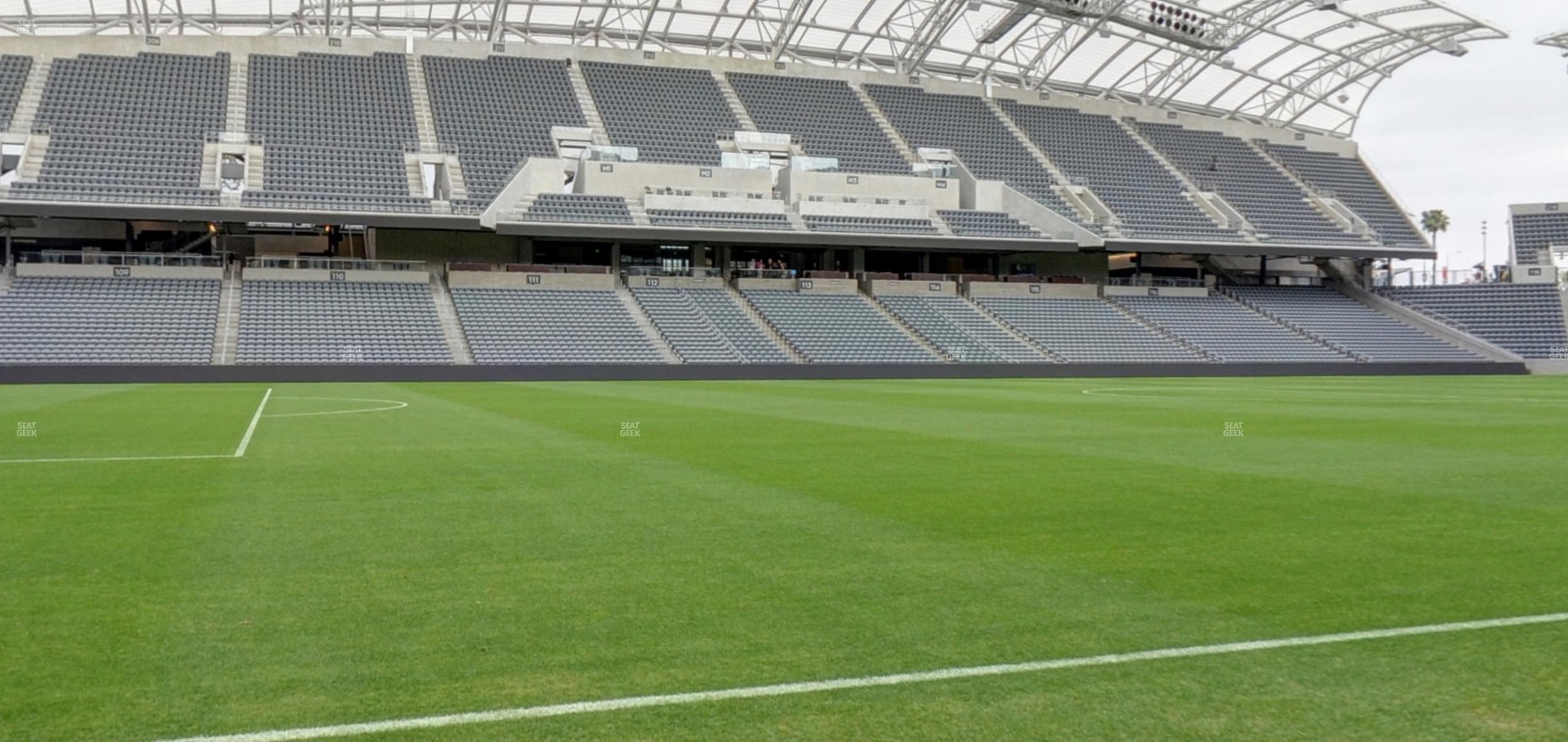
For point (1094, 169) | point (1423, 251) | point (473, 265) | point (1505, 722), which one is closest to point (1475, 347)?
point (1423, 251)

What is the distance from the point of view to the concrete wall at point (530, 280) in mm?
49594

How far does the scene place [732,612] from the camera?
19.1 feet

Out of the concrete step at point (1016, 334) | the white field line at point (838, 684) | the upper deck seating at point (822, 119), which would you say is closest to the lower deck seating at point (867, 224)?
the upper deck seating at point (822, 119)

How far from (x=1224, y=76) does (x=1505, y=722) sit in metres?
67.5

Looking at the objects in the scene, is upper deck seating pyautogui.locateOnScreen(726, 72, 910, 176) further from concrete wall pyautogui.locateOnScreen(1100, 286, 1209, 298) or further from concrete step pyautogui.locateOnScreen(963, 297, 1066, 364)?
concrete wall pyautogui.locateOnScreen(1100, 286, 1209, 298)

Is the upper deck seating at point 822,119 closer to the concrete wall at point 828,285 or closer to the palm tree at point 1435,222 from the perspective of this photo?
the concrete wall at point 828,285

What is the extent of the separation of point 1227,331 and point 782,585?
169 ft

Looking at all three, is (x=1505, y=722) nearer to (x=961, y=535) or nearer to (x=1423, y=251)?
(x=961, y=535)

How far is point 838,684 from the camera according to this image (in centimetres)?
466

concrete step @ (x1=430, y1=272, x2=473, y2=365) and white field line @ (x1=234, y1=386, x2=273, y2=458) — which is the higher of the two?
concrete step @ (x1=430, y1=272, x2=473, y2=365)

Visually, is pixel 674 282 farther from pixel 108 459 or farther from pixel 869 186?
pixel 108 459

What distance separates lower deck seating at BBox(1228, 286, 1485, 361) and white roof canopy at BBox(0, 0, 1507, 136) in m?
12.2

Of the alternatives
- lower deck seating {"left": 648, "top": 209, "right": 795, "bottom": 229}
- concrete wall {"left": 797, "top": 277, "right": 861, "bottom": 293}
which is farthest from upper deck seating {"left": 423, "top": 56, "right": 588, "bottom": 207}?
concrete wall {"left": 797, "top": 277, "right": 861, "bottom": 293}

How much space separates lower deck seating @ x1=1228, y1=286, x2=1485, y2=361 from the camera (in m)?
53.0
